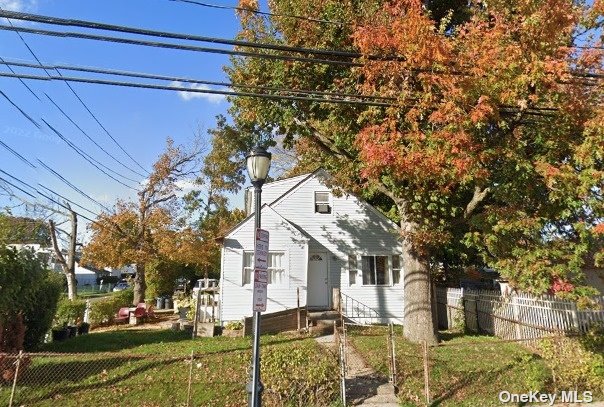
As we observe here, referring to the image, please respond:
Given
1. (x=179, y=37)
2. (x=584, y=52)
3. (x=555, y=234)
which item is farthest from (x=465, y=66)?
(x=179, y=37)

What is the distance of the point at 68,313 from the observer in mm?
18062

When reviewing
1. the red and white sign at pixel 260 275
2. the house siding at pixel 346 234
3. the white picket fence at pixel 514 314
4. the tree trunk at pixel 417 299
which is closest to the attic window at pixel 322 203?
the house siding at pixel 346 234

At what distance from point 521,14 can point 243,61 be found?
9.55 metres

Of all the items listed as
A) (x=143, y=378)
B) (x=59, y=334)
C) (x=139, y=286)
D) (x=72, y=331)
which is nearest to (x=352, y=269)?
(x=143, y=378)

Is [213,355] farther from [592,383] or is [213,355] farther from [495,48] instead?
[495,48]

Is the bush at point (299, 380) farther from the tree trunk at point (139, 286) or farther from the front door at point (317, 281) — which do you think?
the tree trunk at point (139, 286)

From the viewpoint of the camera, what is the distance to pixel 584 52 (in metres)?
10.1

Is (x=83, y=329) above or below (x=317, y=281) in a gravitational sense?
below

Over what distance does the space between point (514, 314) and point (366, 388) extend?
6.65m

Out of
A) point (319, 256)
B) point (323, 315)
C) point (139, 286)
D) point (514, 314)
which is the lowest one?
point (323, 315)

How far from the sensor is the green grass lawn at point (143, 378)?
8406 mm

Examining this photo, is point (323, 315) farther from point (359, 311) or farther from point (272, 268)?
point (272, 268)

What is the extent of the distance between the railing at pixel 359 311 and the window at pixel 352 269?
30.1 inches

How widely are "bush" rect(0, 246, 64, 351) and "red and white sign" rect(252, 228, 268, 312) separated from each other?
684 cm
